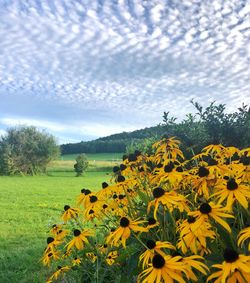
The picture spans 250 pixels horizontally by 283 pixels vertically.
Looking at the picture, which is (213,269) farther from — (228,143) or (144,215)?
(228,143)

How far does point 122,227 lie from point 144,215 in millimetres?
767

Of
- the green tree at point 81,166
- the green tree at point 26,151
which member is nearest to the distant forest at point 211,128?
the green tree at point 81,166

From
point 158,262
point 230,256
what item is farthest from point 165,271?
point 230,256

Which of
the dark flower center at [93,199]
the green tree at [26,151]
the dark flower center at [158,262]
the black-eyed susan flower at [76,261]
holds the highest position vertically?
the green tree at [26,151]

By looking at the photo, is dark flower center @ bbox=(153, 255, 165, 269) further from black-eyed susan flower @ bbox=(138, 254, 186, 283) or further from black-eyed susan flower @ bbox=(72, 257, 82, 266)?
black-eyed susan flower @ bbox=(72, 257, 82, 266)

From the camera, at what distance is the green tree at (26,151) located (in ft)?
148

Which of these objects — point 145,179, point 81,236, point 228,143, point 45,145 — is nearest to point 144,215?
point 145,179

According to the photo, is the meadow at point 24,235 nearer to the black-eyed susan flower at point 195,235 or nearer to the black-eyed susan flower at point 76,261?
the black-eyed susan flower at point 76,261

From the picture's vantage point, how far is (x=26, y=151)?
158 ft

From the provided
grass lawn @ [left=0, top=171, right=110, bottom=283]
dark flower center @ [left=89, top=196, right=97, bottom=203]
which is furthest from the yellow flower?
grass lawn @ [left=0, top=171, right=110, bottom=283]

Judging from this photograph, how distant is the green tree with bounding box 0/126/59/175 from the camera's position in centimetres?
4522

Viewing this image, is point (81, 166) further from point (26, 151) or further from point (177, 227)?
point (177, 227)

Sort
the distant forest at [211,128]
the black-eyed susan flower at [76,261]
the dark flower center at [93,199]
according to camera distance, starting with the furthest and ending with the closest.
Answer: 1. the distant forest at [211,128]
2. the black-eyed susan flower at [76,261]
3. the dark flower center at [93,199]

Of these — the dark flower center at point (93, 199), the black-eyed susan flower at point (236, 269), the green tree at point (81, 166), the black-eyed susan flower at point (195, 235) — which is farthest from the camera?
the green tree at point (81, 166)
